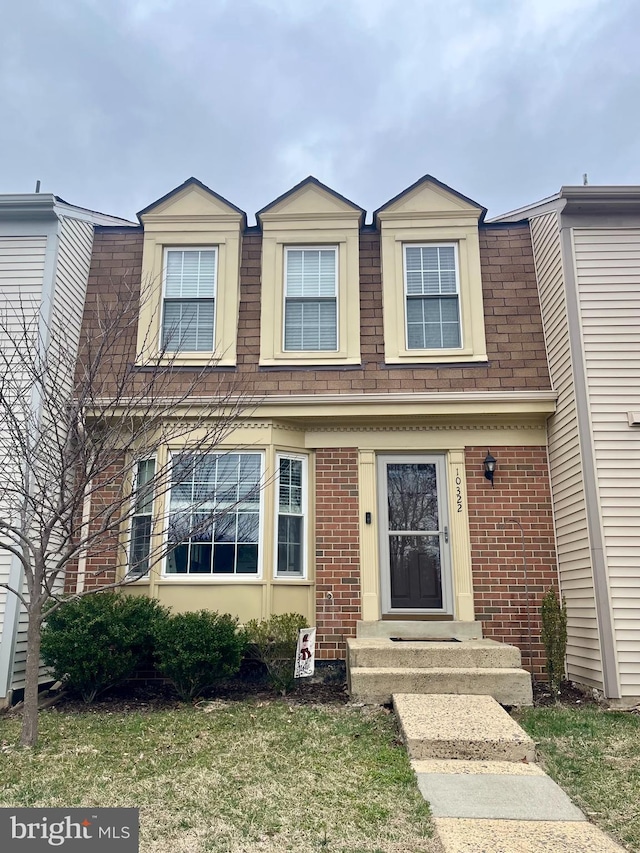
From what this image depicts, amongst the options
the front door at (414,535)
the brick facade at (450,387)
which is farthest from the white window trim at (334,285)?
the front door at (414,535)

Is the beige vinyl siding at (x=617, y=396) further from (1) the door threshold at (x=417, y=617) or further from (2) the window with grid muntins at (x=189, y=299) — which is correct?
(2) the window with grid muntins at (x=189, y=299)

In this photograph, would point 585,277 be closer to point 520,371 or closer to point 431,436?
point 520,371

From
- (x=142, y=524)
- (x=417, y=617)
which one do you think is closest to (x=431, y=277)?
(x=417, y=617)

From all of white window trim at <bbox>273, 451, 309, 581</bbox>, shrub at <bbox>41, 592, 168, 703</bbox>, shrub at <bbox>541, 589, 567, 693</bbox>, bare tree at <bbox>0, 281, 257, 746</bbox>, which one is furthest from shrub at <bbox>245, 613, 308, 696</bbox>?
shrub at <bbox>541, 589, 567, 693</bbox>

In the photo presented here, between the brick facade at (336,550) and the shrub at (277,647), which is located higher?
the brick facade at (336,550)

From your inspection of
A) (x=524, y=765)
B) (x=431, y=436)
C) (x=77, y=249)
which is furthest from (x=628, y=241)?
(x=77, y=249)

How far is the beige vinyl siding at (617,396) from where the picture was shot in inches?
225

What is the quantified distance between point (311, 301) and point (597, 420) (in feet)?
11.6

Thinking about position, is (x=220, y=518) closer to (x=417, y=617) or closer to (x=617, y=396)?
(x=417, y=617)

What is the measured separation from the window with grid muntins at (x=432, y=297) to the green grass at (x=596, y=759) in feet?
13.4

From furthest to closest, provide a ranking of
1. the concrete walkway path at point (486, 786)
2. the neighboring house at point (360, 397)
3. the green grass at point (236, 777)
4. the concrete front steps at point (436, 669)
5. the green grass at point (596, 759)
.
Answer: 1. the neighboring house at point (360, 397)
2. the concrete front steps at point (436, 669)
3. the green grass at point (596, 759)
4. the green grass at point (236, 777)
5. the concrete walkway path at point (486, 786)

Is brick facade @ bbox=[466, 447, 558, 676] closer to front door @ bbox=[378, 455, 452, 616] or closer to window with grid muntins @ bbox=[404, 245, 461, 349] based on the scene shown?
front door @ bbox=[378, 455, 452, 616]

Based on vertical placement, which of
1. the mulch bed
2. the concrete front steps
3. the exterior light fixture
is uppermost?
the exterior light fixture

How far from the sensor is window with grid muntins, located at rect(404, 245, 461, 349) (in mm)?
7383
